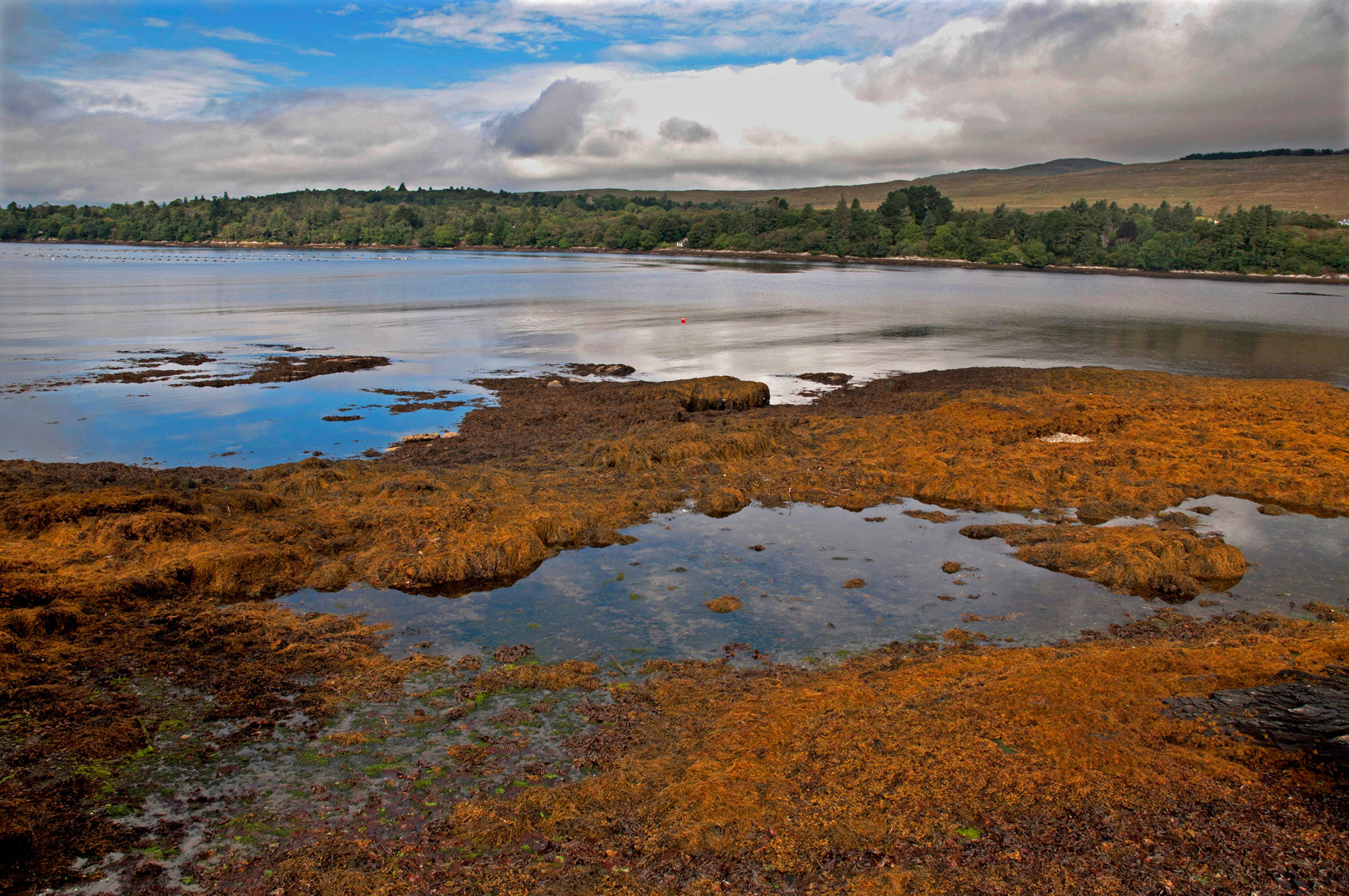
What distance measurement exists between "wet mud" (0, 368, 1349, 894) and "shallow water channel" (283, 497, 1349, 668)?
49 cm

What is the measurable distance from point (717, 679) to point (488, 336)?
3378 centimetres

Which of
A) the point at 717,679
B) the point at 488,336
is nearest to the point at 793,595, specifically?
the point at 717,679

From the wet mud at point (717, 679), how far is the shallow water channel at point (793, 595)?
0.49 meters

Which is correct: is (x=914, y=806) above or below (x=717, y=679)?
above

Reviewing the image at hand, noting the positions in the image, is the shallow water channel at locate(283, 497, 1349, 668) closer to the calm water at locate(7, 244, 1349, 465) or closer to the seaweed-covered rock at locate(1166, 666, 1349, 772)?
the seaweed-covered rock at locate(1166, 666, 1349, 772)

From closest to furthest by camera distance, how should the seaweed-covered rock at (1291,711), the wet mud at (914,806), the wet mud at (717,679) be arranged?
the wet mud at (914,806)
the wet mud at (717,679)
the seaweed-covered rock at (1291,711)

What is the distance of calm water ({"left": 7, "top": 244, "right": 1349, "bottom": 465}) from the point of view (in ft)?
68.5

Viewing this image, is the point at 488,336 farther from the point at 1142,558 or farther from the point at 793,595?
the point at 1142,558

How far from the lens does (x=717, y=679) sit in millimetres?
8266

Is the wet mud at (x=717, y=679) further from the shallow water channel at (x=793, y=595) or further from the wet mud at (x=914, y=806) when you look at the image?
the shallow water channel at (x=793, y=595)

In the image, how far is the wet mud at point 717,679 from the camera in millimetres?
5410

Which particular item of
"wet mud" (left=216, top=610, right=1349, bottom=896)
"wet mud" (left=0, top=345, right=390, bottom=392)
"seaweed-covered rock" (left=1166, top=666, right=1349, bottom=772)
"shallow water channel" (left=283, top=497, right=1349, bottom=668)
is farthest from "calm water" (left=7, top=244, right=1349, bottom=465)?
"seaweed-covered rock" (left=1166, top=666, right=1349, bottom=772)

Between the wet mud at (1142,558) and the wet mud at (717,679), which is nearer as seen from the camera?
the wet mud at (717,679)

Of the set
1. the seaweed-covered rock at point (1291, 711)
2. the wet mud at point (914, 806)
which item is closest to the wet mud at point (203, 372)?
the wet mud at point (914, 806)
